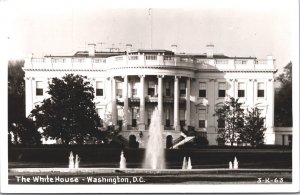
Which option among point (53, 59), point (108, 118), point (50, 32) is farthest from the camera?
point (108, 118)

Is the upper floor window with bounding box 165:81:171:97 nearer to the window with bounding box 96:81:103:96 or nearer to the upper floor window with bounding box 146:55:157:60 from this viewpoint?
the upper floor window with bounding box 146:55:157:60

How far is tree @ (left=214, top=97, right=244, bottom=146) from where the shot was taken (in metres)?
31.1

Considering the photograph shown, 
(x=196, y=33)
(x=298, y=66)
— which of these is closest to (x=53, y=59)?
(x=196, y=33)

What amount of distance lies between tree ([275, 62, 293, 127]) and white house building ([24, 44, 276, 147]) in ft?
5.97

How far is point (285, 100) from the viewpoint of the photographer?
1022 inches

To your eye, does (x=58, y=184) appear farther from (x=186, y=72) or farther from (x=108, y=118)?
(x=186, y=72)

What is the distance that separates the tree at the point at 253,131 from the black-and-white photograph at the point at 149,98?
0.05m

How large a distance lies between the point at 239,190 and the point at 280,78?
7.11 metres

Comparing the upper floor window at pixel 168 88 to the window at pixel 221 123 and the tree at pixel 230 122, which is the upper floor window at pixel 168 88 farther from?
the window at pixel 221 123

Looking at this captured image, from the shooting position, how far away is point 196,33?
88.2 feet

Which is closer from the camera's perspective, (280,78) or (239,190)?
(239,190)

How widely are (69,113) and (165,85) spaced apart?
8.49 metres

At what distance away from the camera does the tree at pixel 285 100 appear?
24578mm

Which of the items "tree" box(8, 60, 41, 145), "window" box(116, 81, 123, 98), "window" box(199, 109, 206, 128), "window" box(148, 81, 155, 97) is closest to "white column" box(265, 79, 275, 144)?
"window" box(199, 109, 206, 128)
